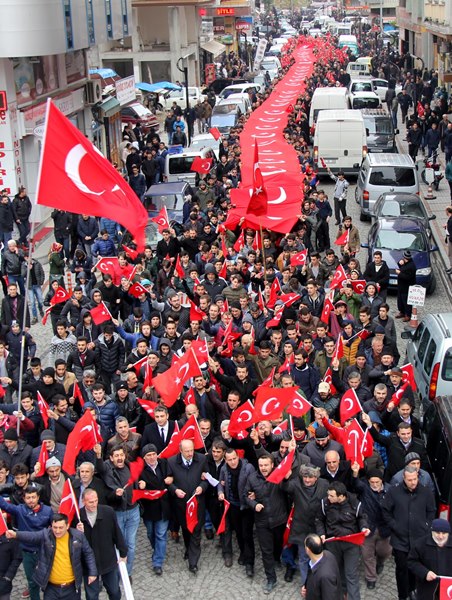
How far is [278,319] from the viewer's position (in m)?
14.8

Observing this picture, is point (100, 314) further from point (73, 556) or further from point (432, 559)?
point (432, 559)

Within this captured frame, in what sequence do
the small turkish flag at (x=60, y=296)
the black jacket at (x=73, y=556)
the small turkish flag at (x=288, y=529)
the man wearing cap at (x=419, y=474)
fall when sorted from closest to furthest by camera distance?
1. the black jacket at (x=73, y=556)
2. the man wearing cap at (x=419, y=474)
3. the small turkish flag at (x=288, y=529)
4. the small turkish flag at (x=60, y=296)

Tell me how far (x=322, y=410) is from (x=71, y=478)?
2546mm

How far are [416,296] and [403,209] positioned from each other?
5.72 m

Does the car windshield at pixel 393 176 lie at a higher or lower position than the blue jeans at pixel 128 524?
lower

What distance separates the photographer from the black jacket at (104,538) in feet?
30.0

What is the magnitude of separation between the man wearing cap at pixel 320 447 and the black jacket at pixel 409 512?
3.02 ft

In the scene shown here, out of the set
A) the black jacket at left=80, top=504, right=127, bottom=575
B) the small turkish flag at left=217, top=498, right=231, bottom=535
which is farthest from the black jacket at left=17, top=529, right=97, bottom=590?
the small turkish flag at left=217, top=498, right=231, bottom=535

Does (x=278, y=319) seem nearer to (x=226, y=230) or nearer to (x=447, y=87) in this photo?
(x=226, y=230)

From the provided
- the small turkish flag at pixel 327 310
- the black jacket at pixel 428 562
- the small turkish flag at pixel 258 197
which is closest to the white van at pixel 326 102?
the small turkish flag at pixel 258 197

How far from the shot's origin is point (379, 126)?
112 ft

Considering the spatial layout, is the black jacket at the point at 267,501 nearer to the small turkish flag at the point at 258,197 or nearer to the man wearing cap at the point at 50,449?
the man wearing cap at the point at 50,449

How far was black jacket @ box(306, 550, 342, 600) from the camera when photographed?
27.0ft

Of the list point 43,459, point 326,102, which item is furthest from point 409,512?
point 326,102
